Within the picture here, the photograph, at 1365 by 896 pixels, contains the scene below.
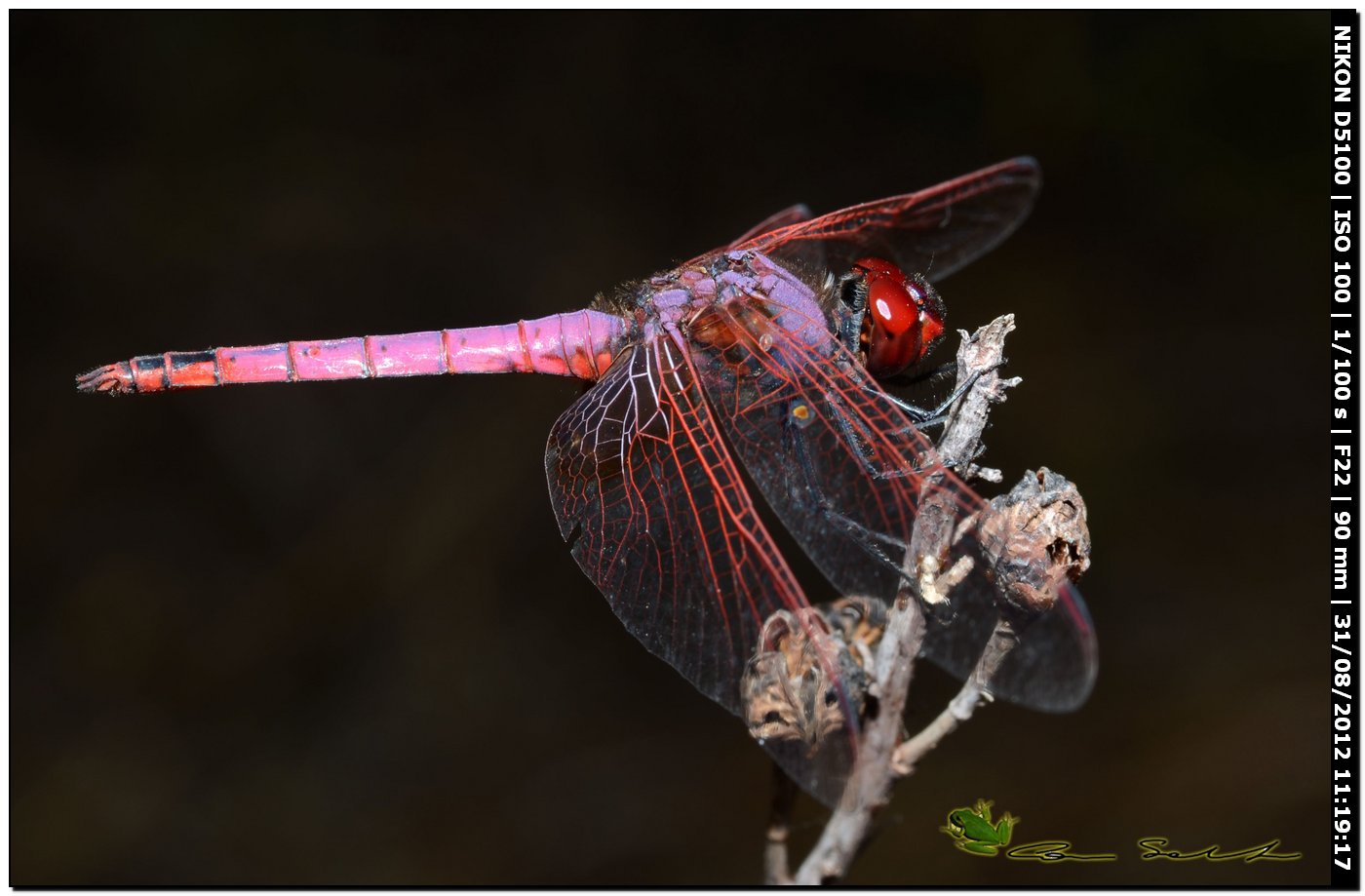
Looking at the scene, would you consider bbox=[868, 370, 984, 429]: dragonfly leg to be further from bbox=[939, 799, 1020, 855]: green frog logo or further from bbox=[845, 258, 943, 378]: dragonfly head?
bbox=[939, 799, 1020, 855]: green frog logo

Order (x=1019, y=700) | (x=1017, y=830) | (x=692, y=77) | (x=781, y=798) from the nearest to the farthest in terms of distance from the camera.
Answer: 1. (x=781, y=798)
2. (x=1019, y=700)
3. (x=1017, y=830)
4. (x=692, y=77)

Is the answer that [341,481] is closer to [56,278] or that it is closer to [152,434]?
[152,434]

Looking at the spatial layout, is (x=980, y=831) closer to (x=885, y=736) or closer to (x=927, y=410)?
(x=885, y=736)

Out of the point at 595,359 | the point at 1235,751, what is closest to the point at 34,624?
the point at 595,359

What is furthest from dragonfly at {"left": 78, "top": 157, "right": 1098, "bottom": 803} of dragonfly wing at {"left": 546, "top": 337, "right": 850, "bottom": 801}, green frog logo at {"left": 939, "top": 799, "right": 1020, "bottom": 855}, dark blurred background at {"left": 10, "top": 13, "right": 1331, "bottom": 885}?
dark blurred background at {"left": 10, "top": 13, "right": 1331, "bottom": 885}

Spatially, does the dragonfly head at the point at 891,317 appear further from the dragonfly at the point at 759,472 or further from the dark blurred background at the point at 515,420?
the dark blurred background at the point at 515,420

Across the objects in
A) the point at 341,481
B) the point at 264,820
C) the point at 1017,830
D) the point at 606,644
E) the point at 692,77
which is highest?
the point at 692,77

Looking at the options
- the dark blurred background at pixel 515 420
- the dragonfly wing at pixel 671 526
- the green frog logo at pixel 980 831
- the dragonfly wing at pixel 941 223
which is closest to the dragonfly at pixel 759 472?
the dragonfly wing at pixel 671 526

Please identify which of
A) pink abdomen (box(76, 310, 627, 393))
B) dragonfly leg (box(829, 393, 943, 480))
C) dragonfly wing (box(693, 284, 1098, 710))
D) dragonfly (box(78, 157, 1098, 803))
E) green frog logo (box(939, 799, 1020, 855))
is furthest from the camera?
pink abdomen (box(76, 310, 627, 393))
